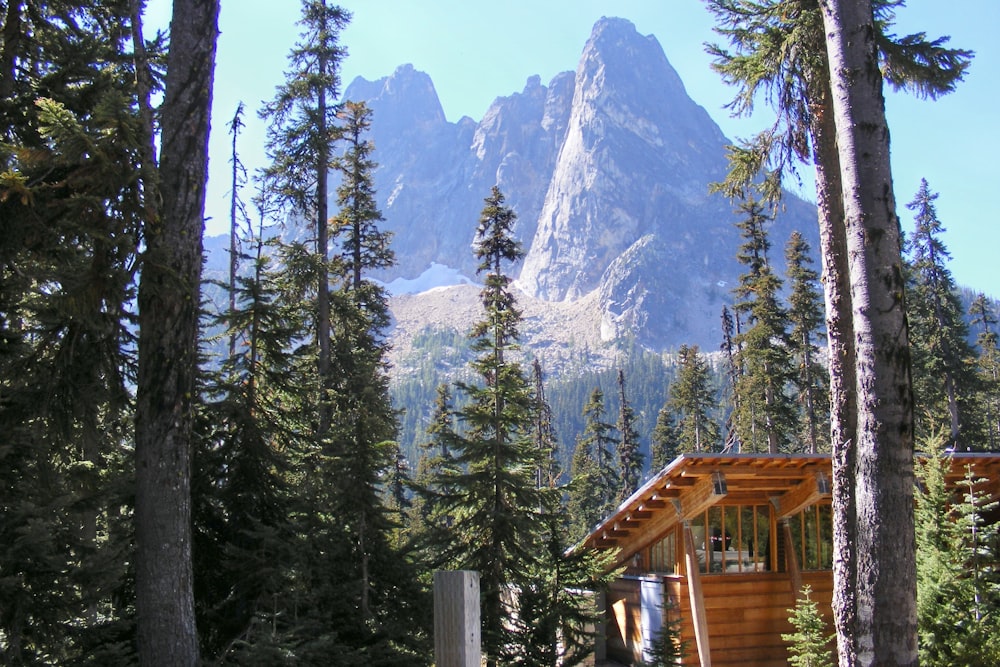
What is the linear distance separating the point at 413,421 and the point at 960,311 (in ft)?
488

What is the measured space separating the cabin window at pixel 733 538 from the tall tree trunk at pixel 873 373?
7817 mm

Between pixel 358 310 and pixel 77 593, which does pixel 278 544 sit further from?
pixel 358 310

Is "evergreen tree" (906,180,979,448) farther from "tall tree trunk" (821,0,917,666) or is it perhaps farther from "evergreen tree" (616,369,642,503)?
"tall tree trunk" (821,0,917,666)

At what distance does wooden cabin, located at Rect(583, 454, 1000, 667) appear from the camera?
44.1 feet

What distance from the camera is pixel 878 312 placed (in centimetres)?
609

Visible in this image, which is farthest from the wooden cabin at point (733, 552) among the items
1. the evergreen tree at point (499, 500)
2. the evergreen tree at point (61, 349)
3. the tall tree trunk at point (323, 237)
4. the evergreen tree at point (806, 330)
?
the evergreen tree at point (806, 330)

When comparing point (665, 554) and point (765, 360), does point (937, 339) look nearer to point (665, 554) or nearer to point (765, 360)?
point (765, 360)

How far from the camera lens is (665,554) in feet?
49.2

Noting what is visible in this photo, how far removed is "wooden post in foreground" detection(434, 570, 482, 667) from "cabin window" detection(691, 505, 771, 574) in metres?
11.8

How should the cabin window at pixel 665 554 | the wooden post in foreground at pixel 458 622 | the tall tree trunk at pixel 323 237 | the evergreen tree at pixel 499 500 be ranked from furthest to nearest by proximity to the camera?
the tall tree trunk at pixel 323 237 < the cabin window at pixel 665 554 < the evergreen tree at pixel 499 500 < the wooden post in foreground at pixel 458 622

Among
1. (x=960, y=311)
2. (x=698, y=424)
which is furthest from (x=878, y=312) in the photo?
(x=698, y=424)

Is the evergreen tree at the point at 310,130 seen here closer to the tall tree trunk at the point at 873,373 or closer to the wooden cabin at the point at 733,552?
the wooden cabin at the point at 733,552

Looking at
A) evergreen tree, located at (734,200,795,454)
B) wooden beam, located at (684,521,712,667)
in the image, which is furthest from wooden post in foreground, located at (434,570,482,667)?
evergreen tree, located at (734,200,795,454)

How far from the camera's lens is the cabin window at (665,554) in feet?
48.3
